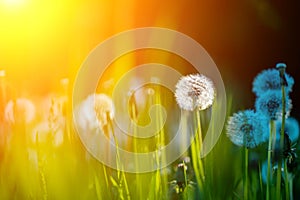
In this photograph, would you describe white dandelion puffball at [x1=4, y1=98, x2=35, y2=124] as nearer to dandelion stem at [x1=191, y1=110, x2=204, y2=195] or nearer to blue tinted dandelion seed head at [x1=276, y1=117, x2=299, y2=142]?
dandelion stem at [x1=191, y1=110, x2=204, y2=195]

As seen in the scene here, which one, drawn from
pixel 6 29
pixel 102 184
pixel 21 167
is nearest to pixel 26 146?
pixel 21 167

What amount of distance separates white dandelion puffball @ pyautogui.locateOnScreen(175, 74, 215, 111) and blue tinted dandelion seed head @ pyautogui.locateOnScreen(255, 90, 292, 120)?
139mm

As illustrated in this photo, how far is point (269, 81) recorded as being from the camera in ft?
5.14

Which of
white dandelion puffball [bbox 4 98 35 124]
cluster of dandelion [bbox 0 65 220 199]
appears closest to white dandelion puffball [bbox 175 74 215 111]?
cluster of dandelion [bbox 0 65 220 199]

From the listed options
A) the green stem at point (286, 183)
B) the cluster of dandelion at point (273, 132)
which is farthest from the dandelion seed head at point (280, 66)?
the green stem at point (286, 183)

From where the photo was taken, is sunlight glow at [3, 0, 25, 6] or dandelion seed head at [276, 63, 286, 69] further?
sunlight glow at [3, 0, 25, 6]

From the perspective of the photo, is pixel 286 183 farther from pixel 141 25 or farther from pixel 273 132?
pixel 141 25

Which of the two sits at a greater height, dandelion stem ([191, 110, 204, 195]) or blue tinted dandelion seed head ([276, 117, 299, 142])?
blue tinted dandelion seed head ([276, 117, 299, 142])

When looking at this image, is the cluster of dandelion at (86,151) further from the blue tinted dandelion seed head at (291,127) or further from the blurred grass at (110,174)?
the blue tinted dandelion seed head at (291,127)

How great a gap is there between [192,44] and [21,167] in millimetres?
612

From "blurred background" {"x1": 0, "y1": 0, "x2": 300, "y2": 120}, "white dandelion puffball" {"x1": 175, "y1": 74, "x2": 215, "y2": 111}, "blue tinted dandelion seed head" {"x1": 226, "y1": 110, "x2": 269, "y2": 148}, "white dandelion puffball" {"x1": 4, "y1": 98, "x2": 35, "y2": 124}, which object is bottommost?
"blue tinted dandelion seed head" {"x1": 226, "y1": 110, "x2": 269, "y2": 148}

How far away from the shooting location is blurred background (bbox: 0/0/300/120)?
62.2 inches

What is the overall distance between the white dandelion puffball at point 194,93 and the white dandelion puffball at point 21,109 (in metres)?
0.42

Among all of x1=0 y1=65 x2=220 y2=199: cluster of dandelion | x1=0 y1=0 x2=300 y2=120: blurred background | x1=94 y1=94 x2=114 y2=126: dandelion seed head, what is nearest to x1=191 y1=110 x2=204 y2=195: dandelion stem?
x1=0 y1=65 x2=220 y2=199: cluster of dandelion
